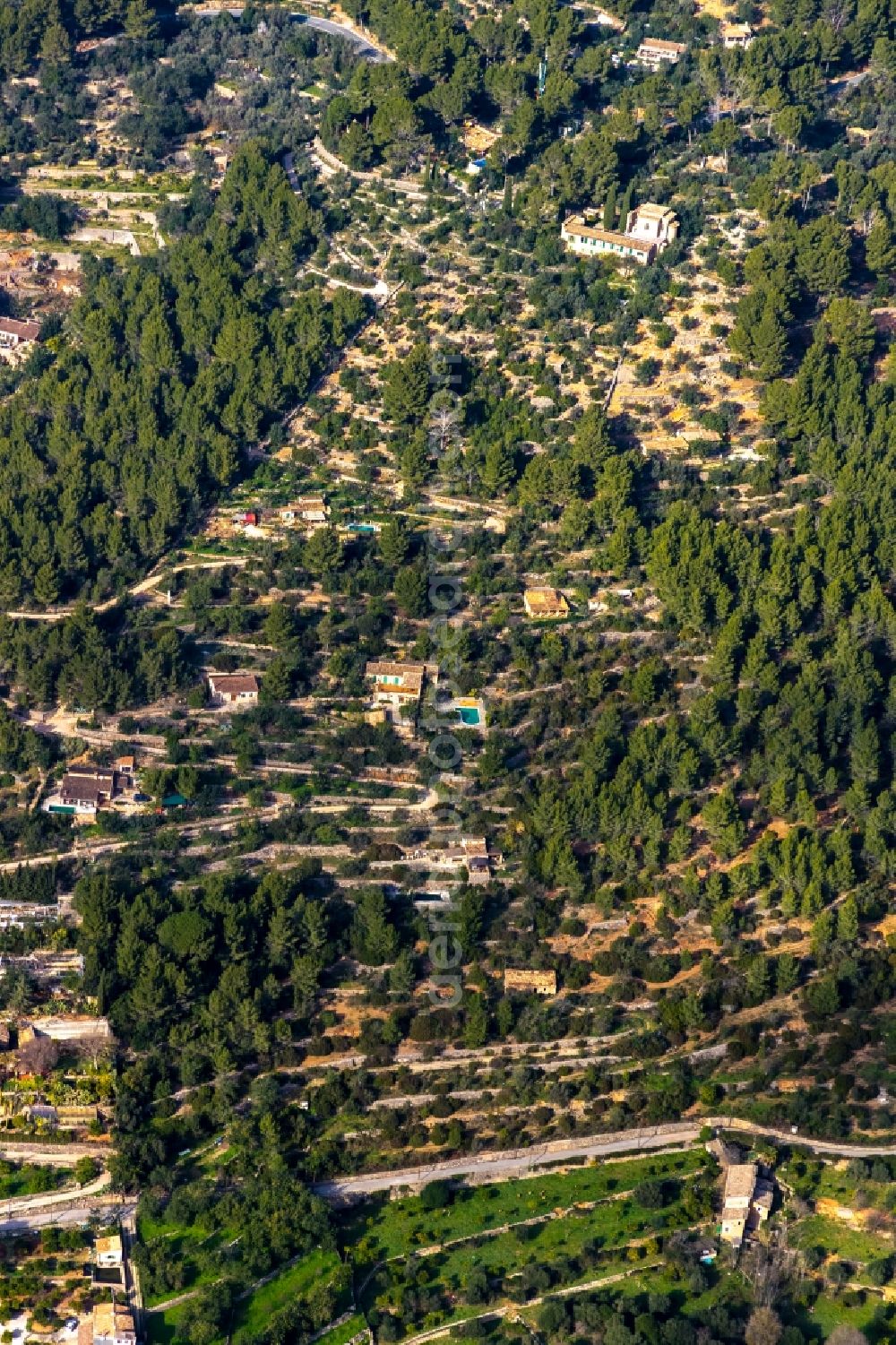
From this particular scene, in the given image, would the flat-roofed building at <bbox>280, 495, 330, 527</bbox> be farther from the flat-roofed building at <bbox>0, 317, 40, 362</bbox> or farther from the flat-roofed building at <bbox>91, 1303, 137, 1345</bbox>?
the flat-roofed building at <bbox>91, 1303, 137, 1345</bbox>

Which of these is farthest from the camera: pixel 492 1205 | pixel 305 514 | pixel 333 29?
pixel 333 29

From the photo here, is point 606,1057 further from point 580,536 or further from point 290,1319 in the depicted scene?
point 580,536

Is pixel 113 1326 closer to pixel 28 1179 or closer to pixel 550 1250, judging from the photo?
pixel 28 1179

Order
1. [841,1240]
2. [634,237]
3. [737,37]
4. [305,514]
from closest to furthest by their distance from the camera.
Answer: [841,1240]
[305,514]
[634,237]
[737,37]

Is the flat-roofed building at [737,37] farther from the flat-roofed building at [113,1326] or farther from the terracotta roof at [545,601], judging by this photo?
the flat-roofed building at [113,1326]

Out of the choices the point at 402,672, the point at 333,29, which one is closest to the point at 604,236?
the point at 333,29

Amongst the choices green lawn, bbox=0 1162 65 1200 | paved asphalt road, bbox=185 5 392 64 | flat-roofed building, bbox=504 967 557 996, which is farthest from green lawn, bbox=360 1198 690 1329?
paved asphalt road, bbox=185 5 392 64
